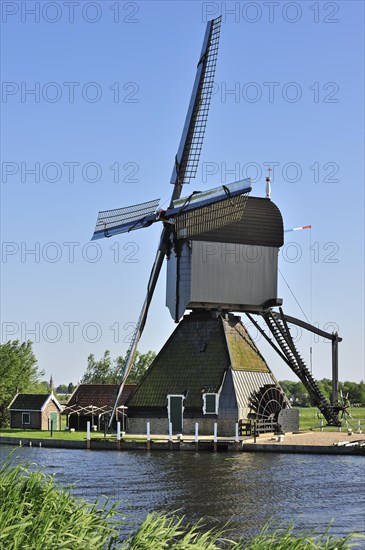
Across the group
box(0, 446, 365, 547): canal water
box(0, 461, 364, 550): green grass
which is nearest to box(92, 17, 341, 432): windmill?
box(0, 446, 365, 547): canal water

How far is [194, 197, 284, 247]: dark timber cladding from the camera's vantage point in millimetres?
52125

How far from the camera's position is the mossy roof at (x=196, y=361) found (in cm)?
5206

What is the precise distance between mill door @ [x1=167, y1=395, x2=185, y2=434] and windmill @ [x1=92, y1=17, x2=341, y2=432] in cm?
10

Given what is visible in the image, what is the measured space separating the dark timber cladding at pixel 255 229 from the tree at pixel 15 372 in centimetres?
2282

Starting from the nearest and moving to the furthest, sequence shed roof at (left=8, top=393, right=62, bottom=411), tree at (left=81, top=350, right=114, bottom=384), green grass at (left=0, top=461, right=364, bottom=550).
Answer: green grass at (left=0, top=461, right=364, bottom=550) → shed roof at (left=8, top=393, right=62, bottom=411) → tree at (left=81, top=350, right=114, bottom=384)

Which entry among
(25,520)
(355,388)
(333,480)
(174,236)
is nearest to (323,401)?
(174,236)

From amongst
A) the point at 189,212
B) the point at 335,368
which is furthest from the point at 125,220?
the point at 335,368

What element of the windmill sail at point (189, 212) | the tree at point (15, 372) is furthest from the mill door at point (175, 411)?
the tree at point (15, 372)

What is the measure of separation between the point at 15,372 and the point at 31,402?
9.67 meters

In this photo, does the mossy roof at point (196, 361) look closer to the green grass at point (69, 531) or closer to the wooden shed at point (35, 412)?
the wooden shed at point (35, 412)

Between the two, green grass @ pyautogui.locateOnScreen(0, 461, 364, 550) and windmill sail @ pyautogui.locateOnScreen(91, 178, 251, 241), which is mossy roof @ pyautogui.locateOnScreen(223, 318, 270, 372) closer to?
windmill sail @ pyautogui.locateOnScreen(91, 178, 251, 241)

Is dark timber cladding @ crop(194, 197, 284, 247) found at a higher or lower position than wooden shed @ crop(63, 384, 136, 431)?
higher

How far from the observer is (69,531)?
1420cm

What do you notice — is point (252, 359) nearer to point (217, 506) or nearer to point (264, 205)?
point (264, 205)
